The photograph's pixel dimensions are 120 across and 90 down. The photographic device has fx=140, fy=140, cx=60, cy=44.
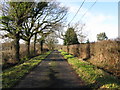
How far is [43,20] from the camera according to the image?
992 inches

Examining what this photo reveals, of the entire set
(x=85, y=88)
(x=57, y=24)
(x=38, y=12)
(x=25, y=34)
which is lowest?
(x=85, y=88)

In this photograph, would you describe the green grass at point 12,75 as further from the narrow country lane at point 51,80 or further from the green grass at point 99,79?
the green grass at point 99,79

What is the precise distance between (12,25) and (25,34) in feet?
23.0

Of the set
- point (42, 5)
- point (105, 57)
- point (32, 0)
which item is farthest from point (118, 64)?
point (42, 5)

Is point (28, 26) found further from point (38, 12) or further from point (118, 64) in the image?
point (118, 64)

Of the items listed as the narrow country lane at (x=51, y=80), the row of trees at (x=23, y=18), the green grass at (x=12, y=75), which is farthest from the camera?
the row of trees at (x=23, y=18)

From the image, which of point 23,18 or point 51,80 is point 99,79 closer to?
point 51,80

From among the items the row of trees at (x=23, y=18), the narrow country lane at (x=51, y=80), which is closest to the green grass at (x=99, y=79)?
the narrow country lane at (x=51, y=80)

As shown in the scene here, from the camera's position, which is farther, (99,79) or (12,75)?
(12,75)

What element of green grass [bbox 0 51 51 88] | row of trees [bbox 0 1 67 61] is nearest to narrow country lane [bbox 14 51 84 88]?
green grass [bbox 0 51 51 88]

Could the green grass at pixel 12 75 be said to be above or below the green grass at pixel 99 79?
below

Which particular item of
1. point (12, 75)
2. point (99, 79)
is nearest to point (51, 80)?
point (99, 79)

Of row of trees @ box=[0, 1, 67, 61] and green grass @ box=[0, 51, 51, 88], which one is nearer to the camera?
green grass @ box=[0, 51, 51, 88]

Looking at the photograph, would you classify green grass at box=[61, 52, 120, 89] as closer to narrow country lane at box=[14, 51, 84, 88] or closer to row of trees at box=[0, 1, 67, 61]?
narrow country lane at box=[14, 51, 84, 88]
